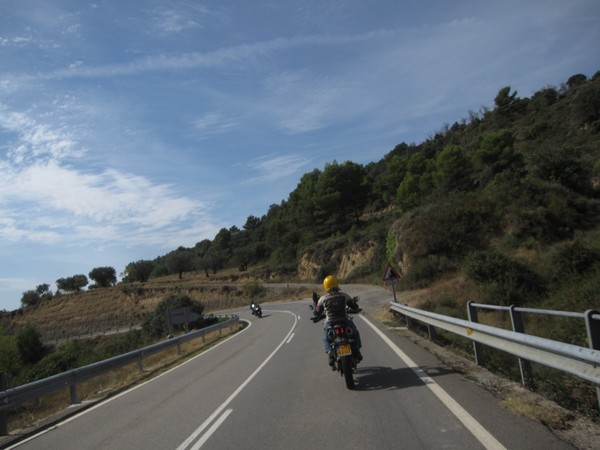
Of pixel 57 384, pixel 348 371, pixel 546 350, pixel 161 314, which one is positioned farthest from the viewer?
pixel 161 314

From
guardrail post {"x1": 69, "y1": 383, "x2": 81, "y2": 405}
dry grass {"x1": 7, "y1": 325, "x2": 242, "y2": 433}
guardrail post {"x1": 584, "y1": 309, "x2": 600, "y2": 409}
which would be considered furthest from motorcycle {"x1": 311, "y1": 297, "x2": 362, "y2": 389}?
guardrail post {"x1": 69, "y1": 383, "x2": 81, "y2": 405}

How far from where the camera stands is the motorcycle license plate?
783 centimetres

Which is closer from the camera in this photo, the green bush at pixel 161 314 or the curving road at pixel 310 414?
the curving road at pixel 310 414

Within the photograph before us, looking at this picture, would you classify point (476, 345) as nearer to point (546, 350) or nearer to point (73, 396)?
point (546, 350)

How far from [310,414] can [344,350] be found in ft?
5.11

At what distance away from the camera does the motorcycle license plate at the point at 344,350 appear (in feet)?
25.7

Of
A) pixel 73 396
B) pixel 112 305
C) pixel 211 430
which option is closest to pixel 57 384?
pixel 73 396

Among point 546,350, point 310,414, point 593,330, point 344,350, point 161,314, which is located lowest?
point 161,314

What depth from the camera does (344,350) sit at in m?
7.87

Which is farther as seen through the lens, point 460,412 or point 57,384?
point 57,384

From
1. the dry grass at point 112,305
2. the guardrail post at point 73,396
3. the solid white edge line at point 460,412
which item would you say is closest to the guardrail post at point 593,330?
the solid white edge line at point 460,412

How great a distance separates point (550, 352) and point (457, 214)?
3616 cm

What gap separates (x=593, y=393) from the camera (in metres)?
7.02

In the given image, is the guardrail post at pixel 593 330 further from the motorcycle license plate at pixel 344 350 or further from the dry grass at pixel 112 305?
the dry grass at pixel 112 305
